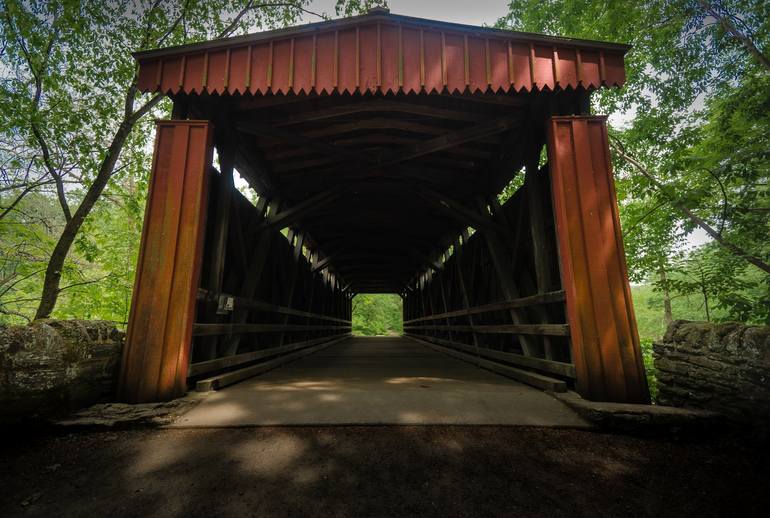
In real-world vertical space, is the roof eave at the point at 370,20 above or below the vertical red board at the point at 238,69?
above

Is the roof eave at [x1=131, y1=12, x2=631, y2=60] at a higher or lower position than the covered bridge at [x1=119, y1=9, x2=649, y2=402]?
higher

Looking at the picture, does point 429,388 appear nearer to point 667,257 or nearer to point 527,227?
point 527,227

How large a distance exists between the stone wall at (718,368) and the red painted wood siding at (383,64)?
112 inches

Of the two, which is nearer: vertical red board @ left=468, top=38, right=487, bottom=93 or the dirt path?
the dirt path

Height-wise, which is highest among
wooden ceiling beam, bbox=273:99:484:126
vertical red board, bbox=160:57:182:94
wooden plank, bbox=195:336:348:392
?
wooden ceiling beam, bbox=273:99:484:126

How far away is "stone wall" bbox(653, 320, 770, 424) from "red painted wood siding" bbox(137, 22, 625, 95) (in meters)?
2.85

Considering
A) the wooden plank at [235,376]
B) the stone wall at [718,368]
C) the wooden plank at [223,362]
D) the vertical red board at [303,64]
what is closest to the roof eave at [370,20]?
the vertical red board at [303,64]

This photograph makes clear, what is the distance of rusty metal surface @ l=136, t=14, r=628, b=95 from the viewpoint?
3910 mm

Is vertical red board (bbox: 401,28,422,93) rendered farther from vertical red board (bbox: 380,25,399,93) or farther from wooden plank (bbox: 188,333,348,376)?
wooden plank (bbox: 188,333,348,376)

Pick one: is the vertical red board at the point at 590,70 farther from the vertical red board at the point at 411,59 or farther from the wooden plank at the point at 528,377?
the wooden plank at the point at 528,377

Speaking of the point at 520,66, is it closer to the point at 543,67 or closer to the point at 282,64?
the point at 543,67

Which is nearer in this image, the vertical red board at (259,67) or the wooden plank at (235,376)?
the wooden plank at (235,376)

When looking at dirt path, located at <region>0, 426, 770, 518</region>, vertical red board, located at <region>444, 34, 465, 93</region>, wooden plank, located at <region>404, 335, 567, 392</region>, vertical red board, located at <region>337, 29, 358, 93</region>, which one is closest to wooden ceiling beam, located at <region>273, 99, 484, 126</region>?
vertical red board, located at <region>337, 29, 358, 93</region>

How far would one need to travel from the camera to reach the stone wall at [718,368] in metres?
2.59
